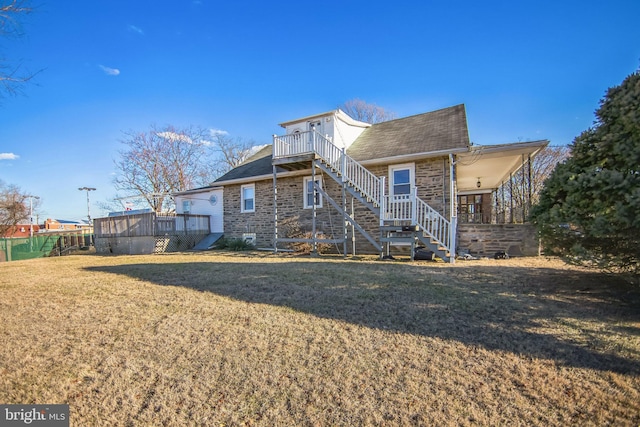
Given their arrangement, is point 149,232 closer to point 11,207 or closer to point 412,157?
point 412,157

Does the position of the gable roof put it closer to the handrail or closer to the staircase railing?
the handrail

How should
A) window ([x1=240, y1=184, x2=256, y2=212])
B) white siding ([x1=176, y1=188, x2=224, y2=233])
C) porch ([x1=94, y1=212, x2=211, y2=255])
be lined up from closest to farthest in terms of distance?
porch ([x1=94, y1=212, x2=211, y2=255]) → window ([x1=240, y1=184, x2=256, y2=212]) → white siding ([x1=176, y1=188, x2=224, y2=233])

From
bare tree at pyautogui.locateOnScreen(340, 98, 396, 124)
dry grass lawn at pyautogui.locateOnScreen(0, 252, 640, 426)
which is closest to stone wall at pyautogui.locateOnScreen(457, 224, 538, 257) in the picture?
dry grass lawn at pyautogui.locateOnScreen(0, 252, 640, 426)

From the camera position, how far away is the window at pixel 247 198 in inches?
583

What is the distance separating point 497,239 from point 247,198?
10840 mm

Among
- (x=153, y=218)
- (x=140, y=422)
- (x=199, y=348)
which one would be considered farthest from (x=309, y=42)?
(x=140, y=422)

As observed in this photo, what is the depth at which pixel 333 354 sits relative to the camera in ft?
9.57

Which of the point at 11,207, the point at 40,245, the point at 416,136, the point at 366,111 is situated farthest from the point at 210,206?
the point at 11,207

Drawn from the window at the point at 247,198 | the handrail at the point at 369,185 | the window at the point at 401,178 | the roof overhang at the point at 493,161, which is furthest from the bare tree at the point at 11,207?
the roof overhang at the point at 493,161

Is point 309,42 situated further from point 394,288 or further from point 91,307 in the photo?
point 91,307

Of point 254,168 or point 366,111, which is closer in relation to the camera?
point 254,168

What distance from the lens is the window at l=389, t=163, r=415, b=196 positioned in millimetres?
10797

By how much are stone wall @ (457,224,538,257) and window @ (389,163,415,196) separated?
2212 millimetres

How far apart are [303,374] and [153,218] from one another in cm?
1371
